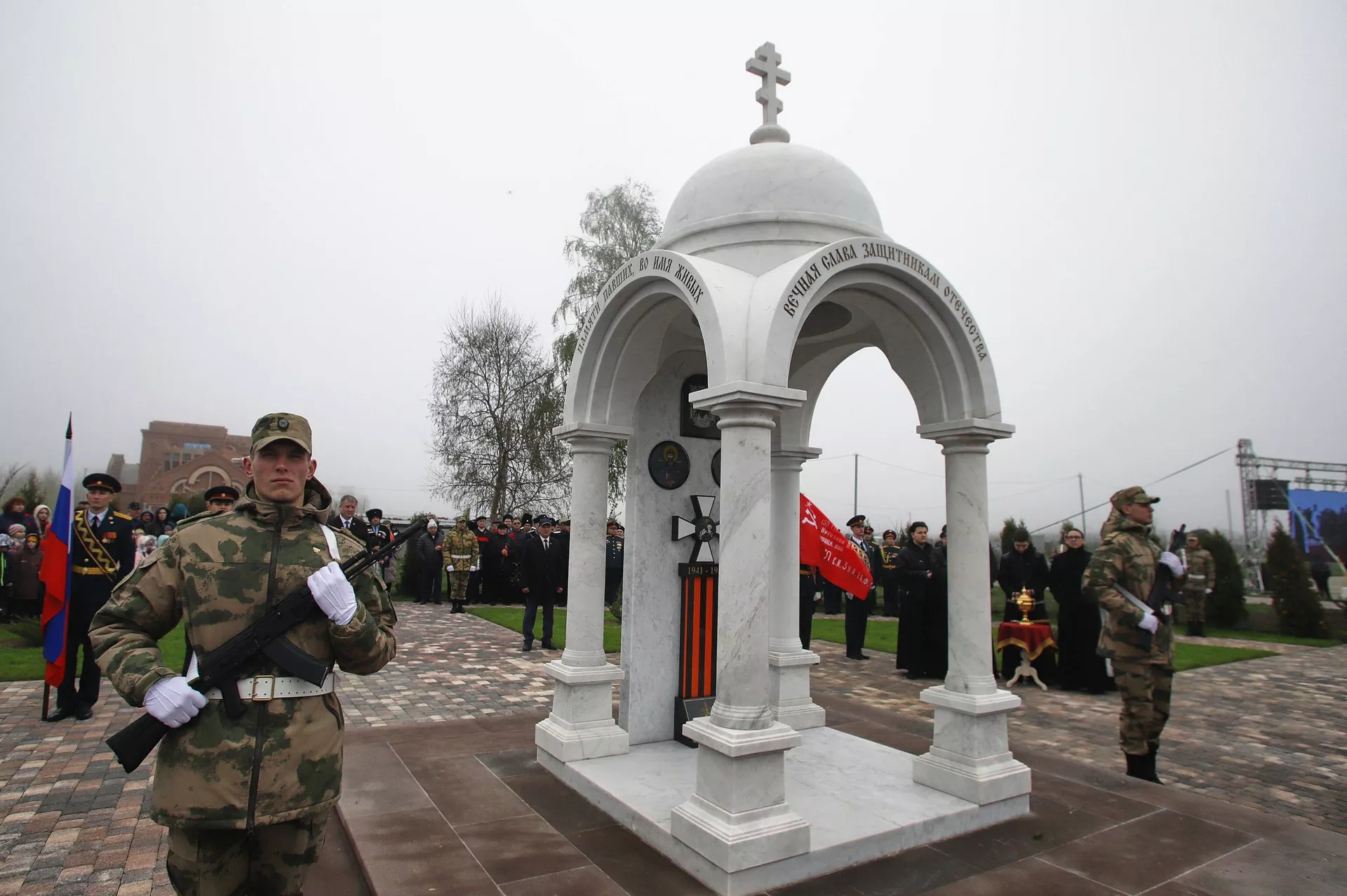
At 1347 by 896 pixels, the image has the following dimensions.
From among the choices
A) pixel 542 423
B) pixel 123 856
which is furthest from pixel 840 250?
pixel 542 423

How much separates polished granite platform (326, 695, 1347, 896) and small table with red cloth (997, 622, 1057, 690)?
3.90 meters

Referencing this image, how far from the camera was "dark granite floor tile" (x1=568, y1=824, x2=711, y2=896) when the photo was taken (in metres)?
3.43

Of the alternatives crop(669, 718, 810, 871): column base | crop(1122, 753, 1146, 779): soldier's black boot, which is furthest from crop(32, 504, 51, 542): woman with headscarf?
crop(1122, 753, 1146, 779): soldier's black boot

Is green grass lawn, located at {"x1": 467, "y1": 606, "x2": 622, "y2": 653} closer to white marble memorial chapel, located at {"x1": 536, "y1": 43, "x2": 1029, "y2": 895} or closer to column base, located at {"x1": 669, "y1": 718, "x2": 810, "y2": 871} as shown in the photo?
white marble memorial chapel, located at {"x1": 536, "y1": 43, "x2": 1029, "y2": 895}

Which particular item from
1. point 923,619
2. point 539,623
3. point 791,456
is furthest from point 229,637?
point 539,623

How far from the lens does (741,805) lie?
3.54 meters

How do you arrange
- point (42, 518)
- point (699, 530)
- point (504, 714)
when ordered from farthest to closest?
point (42, 518) < point (504, 714) < point (699, 530)

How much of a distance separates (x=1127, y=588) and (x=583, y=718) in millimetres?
3725

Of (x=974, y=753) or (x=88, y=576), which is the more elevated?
(x=88, y=576)

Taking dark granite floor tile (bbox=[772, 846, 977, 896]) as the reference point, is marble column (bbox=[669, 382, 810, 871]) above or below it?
above

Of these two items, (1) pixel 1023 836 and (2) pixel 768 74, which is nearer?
(1) pixel 1023 836

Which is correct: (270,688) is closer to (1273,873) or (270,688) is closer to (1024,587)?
(1273,873)

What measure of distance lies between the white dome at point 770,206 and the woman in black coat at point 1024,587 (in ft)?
19.1

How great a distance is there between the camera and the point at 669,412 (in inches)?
229
